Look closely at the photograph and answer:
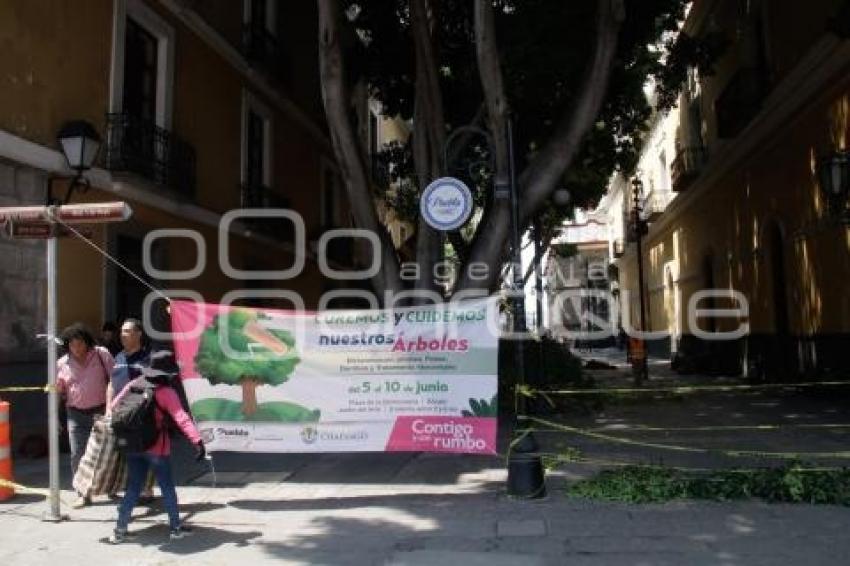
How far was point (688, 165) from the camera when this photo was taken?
80.2 ft

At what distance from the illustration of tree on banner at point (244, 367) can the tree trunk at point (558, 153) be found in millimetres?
3551

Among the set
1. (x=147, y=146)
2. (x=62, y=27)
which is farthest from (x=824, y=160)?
(x=62, y=27)

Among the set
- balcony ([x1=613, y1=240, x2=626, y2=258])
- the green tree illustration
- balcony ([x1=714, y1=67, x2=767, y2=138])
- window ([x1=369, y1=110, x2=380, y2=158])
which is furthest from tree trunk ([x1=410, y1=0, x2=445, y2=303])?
balcony ([x1=613, y1=240, x2=626, y2=258])

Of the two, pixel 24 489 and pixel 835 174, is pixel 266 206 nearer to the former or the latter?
pixel 24 489

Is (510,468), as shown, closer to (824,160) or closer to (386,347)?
(386,347)

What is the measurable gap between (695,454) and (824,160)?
603cm

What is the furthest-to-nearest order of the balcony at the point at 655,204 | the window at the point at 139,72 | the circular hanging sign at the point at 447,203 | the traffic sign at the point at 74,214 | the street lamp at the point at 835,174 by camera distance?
the balcony at the point at 655,204 < the window at the point at 139,72 < the street lamp at the point at 835,174 < the circular hanging sign at the point at 447,203 < the traffic sign at the point at 74,214

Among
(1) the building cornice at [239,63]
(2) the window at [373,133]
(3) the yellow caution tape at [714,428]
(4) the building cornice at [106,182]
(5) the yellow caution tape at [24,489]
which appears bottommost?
(5) the yellow caution tape at [24,489]

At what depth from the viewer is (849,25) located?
12.1 m

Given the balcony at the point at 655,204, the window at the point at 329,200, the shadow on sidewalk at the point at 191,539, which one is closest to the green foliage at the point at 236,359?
the shadow on sidewalk at the point at 191,539

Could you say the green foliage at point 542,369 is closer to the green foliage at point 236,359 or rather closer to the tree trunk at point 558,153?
the tree trunk at point 558,153

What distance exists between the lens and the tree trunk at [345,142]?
35.0ft

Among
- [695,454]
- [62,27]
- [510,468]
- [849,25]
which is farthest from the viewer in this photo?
[849,25]

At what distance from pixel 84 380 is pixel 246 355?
1.47 m
